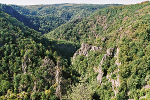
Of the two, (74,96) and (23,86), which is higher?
(74,96)

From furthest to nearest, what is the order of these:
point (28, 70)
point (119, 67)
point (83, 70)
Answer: point (83, 70) < point (28, 70) < point (119, 67)

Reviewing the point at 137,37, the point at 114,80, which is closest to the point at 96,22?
the point at 137,37

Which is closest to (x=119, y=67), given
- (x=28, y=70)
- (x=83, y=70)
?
(x=83, y=70)

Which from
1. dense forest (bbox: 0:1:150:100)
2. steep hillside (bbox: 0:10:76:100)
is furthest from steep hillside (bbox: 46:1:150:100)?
steep hillside (bbox: 0:10:76:100)

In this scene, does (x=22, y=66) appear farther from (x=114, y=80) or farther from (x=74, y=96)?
(x=114, y=80)

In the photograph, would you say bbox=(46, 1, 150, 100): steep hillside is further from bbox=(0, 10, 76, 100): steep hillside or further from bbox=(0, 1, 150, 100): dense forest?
bbox=(0, 10, 76, 100): steep hillside

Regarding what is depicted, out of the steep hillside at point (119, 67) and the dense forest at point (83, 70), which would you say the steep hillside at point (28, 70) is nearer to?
the dense forest at point (83, 70)

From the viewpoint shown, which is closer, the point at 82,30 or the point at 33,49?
the point at 33,49

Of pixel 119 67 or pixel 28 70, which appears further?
pixel 28 70

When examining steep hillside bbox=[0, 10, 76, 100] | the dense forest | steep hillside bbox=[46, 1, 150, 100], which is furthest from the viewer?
steep hillside bbox=[0, 10, 76, 100]

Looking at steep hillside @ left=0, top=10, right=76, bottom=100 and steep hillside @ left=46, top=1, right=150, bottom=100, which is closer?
steep hillside @ left=46, top=1, right=150, bottom=100

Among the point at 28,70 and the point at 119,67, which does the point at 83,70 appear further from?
the point at 28,70
